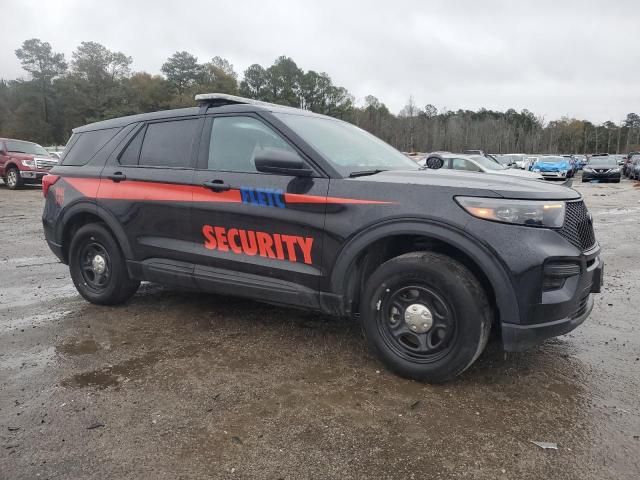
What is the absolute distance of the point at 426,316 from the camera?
10.0ft

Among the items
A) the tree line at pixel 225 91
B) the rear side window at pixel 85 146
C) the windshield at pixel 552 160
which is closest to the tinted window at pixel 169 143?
the rear side window at pixel 85 146

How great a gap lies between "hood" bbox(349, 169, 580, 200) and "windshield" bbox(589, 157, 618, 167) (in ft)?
95.1

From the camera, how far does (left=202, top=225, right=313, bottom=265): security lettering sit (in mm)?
3438

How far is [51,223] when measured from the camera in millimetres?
4914

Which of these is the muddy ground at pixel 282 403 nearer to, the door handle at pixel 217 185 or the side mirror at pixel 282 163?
the door handle at pixel 217 185

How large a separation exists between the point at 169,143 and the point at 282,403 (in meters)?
2.46

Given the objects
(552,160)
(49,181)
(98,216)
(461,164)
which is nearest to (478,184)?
(98,216)

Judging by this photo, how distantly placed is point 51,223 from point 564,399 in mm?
4680

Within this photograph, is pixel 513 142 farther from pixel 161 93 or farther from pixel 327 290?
pixel 327 290

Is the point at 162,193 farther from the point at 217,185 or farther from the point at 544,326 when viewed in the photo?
the point at 544,326

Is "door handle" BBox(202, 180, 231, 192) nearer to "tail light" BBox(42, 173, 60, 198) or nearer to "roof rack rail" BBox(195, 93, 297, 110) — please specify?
"roof rack rail" BBox(195, 93, 297, 110)

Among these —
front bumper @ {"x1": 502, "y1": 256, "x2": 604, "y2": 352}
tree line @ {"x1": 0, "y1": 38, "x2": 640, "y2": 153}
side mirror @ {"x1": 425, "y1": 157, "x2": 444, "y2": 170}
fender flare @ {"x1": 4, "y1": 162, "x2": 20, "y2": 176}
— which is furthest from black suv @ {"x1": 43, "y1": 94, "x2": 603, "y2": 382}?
tree line @ {"x1": 0, "y1": 38, "x2": 640, "y2": 153}

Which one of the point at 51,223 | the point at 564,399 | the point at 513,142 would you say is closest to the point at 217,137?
the point at 51,223

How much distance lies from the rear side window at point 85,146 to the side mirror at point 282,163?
201cm
